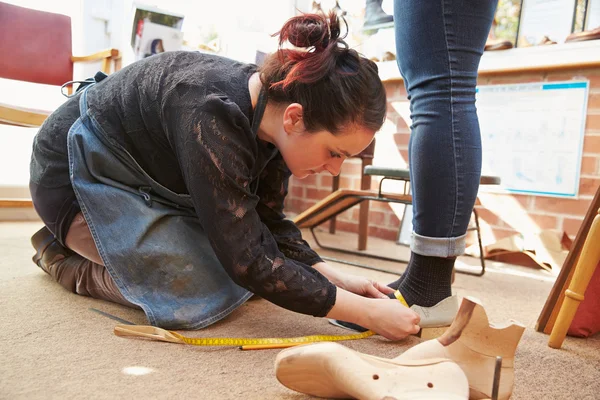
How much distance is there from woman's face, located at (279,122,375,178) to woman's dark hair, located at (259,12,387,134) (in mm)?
16

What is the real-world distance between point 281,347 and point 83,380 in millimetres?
363

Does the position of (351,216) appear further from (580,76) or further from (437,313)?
(437,313)

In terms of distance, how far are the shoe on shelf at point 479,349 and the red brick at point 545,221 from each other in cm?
193

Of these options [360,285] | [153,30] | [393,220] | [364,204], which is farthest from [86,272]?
[393,220]

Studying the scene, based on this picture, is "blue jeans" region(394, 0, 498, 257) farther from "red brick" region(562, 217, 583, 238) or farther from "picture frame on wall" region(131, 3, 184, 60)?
"picture frame on wall" region(131, 3, 184, 60)

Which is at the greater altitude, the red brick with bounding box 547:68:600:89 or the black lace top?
the red brick with bounding box 547:68:600:89

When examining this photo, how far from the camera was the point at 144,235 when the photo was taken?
1.20 metres

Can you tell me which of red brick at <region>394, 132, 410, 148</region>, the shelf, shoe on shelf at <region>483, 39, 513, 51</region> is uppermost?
shoe on shelf at <region>483, 39, 513, 51</region>

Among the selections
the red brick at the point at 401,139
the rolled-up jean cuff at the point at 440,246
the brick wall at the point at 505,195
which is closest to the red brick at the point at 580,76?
the brick wall at the point at 505,195

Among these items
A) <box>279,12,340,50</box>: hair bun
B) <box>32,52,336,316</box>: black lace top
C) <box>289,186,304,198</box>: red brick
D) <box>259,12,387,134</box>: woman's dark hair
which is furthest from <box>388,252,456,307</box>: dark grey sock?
<box>289,186,304,198</box>: red brick

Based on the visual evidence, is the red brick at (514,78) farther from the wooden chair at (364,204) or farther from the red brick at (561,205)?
the wooden chair at (364,204)

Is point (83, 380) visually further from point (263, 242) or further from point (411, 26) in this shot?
point (411, 26)

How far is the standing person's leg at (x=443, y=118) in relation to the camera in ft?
3.29

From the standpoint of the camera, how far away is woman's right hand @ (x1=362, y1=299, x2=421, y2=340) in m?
1.03
